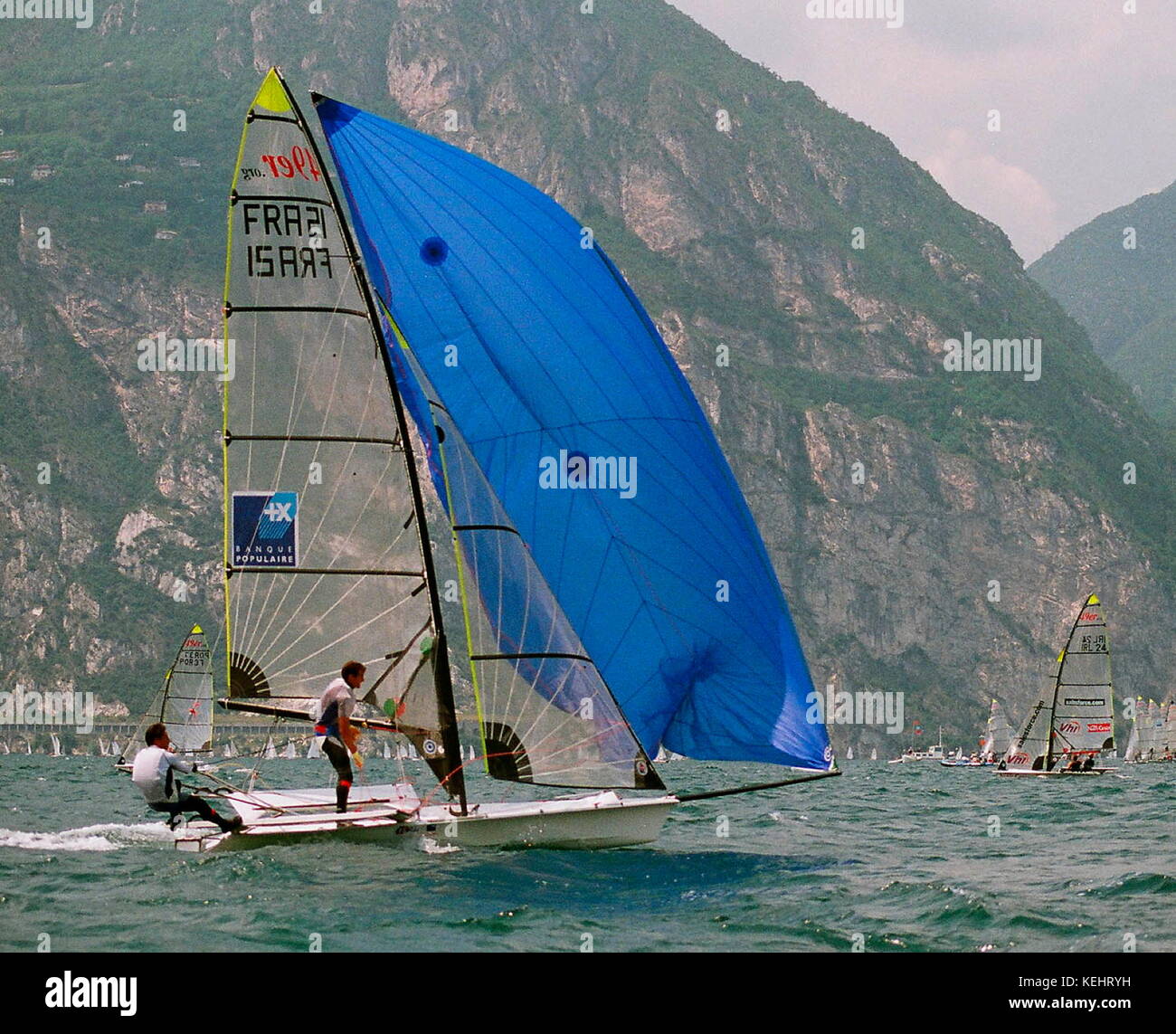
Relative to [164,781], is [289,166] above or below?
above

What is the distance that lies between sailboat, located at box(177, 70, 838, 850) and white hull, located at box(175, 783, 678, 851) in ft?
0.19

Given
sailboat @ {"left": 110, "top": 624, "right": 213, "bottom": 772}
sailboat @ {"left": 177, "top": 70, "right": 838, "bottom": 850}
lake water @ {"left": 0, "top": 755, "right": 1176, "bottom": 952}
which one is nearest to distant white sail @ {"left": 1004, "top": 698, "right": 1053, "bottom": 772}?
sailboat @ {"left": 110, "top": 624, "right": 213, "bottom": 772}

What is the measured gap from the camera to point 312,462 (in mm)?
15055

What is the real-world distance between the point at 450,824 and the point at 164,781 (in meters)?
2.46

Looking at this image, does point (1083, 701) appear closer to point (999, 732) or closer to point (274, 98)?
point (999, 732)

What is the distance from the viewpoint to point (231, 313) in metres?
15.1

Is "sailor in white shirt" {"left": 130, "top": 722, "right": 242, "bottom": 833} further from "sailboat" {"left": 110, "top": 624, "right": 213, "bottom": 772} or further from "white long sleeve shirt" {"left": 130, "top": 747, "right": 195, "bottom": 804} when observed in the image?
"sailboat" {"left": 110, "top": 624, "right": 213, "bottom": 772}

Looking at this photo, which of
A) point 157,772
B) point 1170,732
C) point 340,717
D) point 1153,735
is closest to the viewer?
Result: point 157,772

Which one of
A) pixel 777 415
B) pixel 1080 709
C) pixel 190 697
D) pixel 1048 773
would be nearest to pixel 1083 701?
pixel 1080 709

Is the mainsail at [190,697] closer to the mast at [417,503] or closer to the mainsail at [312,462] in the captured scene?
the mainsail at [312,462]

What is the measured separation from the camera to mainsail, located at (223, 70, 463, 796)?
49.2 ft
